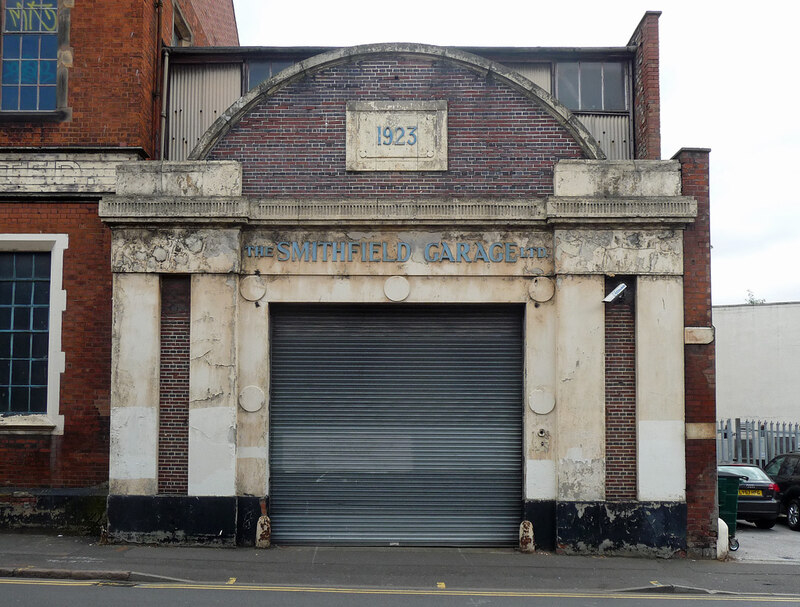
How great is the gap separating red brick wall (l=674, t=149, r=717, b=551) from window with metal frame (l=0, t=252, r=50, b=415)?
33.3ft

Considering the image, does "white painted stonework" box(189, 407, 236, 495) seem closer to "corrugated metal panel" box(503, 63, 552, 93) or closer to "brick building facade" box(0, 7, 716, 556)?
"brick building facade" box(0, 7, 716, 556)

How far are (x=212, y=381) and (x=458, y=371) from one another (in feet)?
12.3

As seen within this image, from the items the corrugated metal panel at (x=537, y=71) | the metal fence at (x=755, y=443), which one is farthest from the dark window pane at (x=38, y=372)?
the metal fence at (x=755, y=443)

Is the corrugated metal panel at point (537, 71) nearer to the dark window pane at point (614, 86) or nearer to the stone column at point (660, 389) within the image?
the dark window pane at point (614, 86)

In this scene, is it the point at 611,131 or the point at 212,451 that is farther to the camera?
the point at 611,131

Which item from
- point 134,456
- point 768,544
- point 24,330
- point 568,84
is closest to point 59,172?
point 24,330

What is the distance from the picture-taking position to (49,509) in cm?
1304

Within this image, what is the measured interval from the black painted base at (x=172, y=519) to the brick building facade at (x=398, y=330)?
0.11 feet

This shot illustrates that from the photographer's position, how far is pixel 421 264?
1272cm

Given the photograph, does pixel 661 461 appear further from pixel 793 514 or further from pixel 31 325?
pixel 31 325

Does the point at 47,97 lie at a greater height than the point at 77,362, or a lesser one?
greater

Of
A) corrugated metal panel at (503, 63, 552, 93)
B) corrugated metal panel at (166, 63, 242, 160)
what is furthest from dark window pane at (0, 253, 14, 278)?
corrugated metal panel at (503, 63, 552, 93)

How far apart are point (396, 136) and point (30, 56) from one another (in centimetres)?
652

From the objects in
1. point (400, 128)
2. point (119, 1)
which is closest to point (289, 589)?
point (400, 128)
